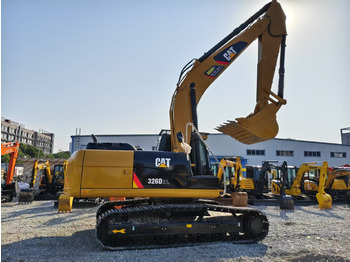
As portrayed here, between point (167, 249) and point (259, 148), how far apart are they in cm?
3414

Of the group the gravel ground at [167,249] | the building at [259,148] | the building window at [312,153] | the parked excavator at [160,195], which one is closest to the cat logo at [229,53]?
the parked excavator at [160,195]

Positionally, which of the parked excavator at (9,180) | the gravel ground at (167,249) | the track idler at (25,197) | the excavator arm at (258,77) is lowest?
the gravel ground at (167,249)

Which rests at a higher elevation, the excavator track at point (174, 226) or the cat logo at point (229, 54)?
the cat logo at point (229, 54)

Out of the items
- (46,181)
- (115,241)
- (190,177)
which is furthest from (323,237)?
(46,181)

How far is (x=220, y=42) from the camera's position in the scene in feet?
26.8

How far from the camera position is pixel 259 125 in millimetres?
7809

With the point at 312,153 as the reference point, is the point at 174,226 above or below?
below

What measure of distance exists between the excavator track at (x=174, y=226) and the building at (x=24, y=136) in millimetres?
73914

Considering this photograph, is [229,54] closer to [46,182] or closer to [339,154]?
[46,182]

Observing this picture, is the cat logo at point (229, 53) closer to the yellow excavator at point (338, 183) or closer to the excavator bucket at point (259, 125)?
the excavator bucket at point (259, 125)

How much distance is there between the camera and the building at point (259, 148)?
3653cm

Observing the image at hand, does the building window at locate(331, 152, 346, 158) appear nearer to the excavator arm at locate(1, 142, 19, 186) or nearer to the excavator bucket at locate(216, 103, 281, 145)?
the excavator bucket at locate(216, 103, 281, 145)

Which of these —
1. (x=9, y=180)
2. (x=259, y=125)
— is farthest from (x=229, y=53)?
(x=9, y=180)

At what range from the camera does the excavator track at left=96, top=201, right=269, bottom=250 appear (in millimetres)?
5590
